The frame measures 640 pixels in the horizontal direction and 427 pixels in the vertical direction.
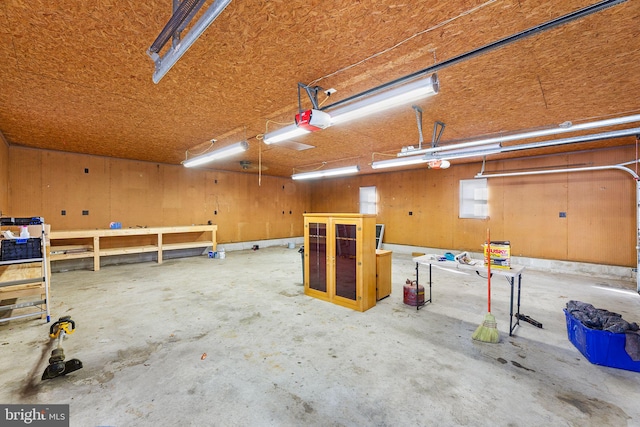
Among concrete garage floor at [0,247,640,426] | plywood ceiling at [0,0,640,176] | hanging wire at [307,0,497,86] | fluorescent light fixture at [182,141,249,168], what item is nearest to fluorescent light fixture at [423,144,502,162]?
plywood ceiling at [0,0,640,176]

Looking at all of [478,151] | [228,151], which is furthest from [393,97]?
[228,151]

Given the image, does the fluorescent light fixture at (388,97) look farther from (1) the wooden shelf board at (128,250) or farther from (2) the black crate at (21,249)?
(1) the wooden shelf board at (128,250)

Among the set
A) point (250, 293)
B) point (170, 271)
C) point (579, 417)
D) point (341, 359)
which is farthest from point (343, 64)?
point (170, 271)

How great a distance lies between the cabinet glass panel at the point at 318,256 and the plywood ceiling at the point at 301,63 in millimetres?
1774

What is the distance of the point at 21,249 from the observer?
3.16 m

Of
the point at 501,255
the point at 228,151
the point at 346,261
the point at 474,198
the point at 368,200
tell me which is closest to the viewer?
the point at 501,255

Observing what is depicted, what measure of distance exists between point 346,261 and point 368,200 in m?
6.12

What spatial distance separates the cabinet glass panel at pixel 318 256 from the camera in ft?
13.9

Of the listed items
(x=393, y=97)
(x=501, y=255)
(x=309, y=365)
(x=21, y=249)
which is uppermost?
(x=393, y=97)

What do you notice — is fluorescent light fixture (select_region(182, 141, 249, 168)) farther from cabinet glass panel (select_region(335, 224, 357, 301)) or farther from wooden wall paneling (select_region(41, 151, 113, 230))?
wooden wall paneling (select_region(41, 151, 113, 230))

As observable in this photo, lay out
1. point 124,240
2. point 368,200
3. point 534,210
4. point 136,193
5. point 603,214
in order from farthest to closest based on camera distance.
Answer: point 368,200 < point 136,193 < point 124,240 < point 534,210 < point 603,214

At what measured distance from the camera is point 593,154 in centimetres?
567

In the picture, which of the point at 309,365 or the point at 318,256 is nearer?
the point at 309,365

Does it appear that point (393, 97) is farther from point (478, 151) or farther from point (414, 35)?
point (478, 151)
